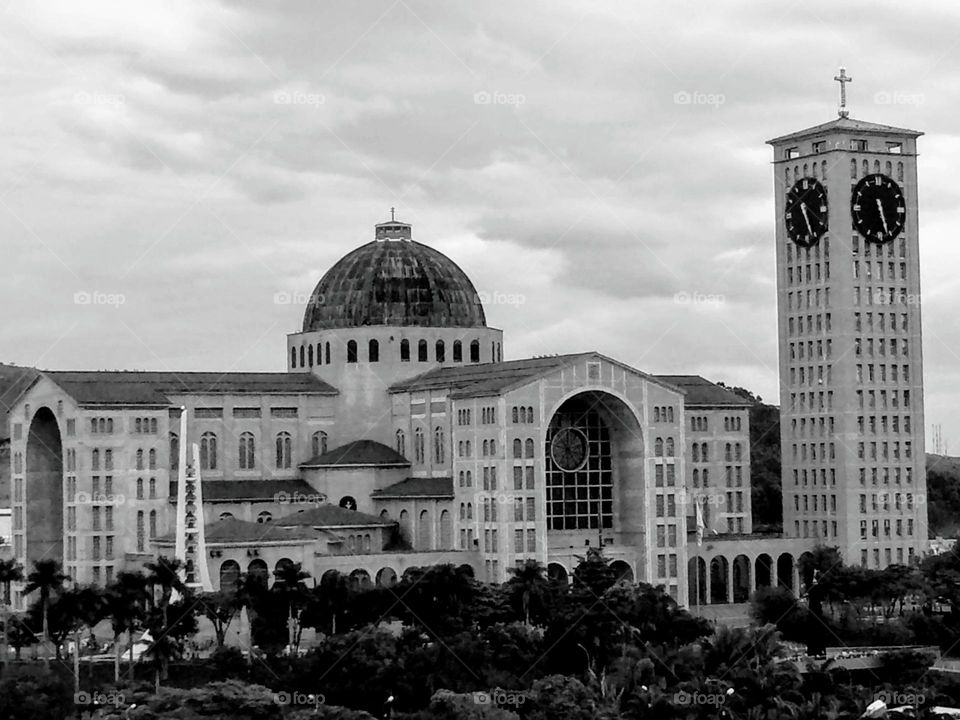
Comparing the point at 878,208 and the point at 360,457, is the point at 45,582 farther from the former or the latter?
the point at 878,208

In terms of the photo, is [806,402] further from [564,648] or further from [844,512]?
[564,648]

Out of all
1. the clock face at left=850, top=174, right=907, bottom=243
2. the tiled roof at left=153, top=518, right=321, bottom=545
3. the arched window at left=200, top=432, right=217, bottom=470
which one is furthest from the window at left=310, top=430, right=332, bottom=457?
the clock face at left=850, top=174, right=907, bottom=243

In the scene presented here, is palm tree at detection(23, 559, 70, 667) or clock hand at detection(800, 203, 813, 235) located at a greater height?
clock hand at detection(800, 203, 813, 235)

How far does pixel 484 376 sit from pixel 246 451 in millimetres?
13052

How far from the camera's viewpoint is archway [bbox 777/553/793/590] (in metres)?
117

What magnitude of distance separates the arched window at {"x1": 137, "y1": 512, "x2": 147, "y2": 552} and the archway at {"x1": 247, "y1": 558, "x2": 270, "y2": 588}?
7.28 meters

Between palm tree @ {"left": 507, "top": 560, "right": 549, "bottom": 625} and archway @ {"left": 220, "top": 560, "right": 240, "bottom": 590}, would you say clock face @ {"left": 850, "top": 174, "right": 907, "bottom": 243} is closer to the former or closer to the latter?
palm tree @ {"left": 507, "top": 560, "right": 549, "bottom": 625}

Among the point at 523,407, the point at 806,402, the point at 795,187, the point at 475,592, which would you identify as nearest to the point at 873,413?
the point at 806,402

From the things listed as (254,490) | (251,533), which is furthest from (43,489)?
(251,533)

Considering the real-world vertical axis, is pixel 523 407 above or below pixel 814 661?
above

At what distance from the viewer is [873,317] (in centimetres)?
11662

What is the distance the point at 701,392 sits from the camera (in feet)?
395

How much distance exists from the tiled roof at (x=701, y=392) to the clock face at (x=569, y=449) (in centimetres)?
841

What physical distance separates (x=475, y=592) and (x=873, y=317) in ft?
104
